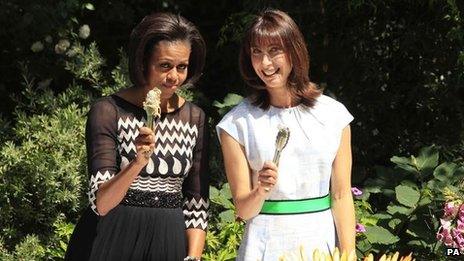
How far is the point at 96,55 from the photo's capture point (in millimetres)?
4957

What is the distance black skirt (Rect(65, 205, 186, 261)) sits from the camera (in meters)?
2.65

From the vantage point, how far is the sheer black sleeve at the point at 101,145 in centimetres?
255

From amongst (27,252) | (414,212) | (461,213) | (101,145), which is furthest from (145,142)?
(27,252)

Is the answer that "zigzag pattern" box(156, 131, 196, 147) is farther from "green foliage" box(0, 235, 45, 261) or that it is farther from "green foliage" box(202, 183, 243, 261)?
"green foliage" box(0, 235, 45, 261)

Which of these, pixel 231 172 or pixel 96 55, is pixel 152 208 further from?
pixel 96 55

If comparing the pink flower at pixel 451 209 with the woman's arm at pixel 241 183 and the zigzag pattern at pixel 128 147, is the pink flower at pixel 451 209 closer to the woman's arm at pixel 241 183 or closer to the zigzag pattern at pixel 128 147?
the woman's arm at pixel 241 183

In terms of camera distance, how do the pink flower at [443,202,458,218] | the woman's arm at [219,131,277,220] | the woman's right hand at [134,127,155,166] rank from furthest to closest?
1. the pink flower at [443,202,458,218]
2. the woman's arm at [219,131,277,220]
3. the woman's right hand at [134,127,155,166]

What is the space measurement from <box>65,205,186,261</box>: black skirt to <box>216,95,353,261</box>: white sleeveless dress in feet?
0.76

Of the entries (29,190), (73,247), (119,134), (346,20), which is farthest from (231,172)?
(346,20)

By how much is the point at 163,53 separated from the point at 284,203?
1.87ft

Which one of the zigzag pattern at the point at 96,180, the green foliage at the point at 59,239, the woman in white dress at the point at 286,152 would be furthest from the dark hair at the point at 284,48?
the green foliage at the point at 59,239

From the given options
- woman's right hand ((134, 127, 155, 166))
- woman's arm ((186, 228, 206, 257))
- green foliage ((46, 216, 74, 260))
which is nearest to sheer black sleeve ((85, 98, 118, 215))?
woman's right hand ((134, 127, 155, 166))

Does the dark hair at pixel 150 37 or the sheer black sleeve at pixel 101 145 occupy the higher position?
the dark hair at pixel 150 37

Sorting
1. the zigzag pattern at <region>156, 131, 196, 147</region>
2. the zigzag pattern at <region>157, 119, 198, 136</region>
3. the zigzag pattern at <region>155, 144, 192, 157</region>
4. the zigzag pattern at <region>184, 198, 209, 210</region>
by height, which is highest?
the zigzag pattern at <region>157, 119, 198, 136</region>
